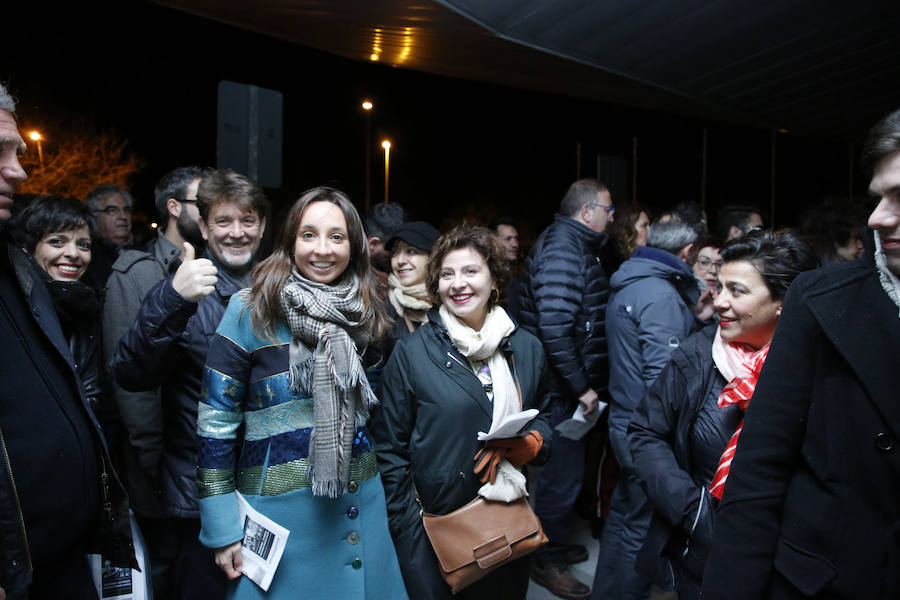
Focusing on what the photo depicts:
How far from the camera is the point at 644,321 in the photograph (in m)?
3.34

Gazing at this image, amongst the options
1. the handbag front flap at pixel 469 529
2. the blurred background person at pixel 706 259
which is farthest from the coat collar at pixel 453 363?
the blurred background person at pixel 706 259

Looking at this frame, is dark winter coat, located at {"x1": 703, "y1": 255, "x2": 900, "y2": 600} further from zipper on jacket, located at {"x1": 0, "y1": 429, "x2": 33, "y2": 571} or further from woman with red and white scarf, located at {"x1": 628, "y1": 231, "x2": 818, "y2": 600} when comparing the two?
zipper on jacket, located at {"x1": 0, "y1": 429, "x2": 33, "y2": 571}

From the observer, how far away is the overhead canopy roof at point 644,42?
5.68 metres

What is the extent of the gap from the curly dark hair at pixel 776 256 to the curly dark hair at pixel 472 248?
102cm

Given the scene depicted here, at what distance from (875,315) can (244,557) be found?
203 centimetres

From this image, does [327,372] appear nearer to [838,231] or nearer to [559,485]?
[559,485]

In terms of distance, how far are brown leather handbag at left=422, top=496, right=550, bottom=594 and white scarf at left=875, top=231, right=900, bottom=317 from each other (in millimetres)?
1530

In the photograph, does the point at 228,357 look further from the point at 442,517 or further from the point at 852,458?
the point at 852,458

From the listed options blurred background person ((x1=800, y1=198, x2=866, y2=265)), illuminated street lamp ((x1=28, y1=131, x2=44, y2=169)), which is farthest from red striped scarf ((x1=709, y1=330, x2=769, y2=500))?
illuminated street lamp ((x1=28, y1=131, x2=44, y2=169))

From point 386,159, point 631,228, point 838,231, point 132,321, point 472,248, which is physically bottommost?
point 132,321

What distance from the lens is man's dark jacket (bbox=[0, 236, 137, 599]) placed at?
1.50m

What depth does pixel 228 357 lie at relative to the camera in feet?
6.82

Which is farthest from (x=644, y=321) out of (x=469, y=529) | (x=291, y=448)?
(x=291, y=448)

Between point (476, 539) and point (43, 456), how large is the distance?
1.51m
